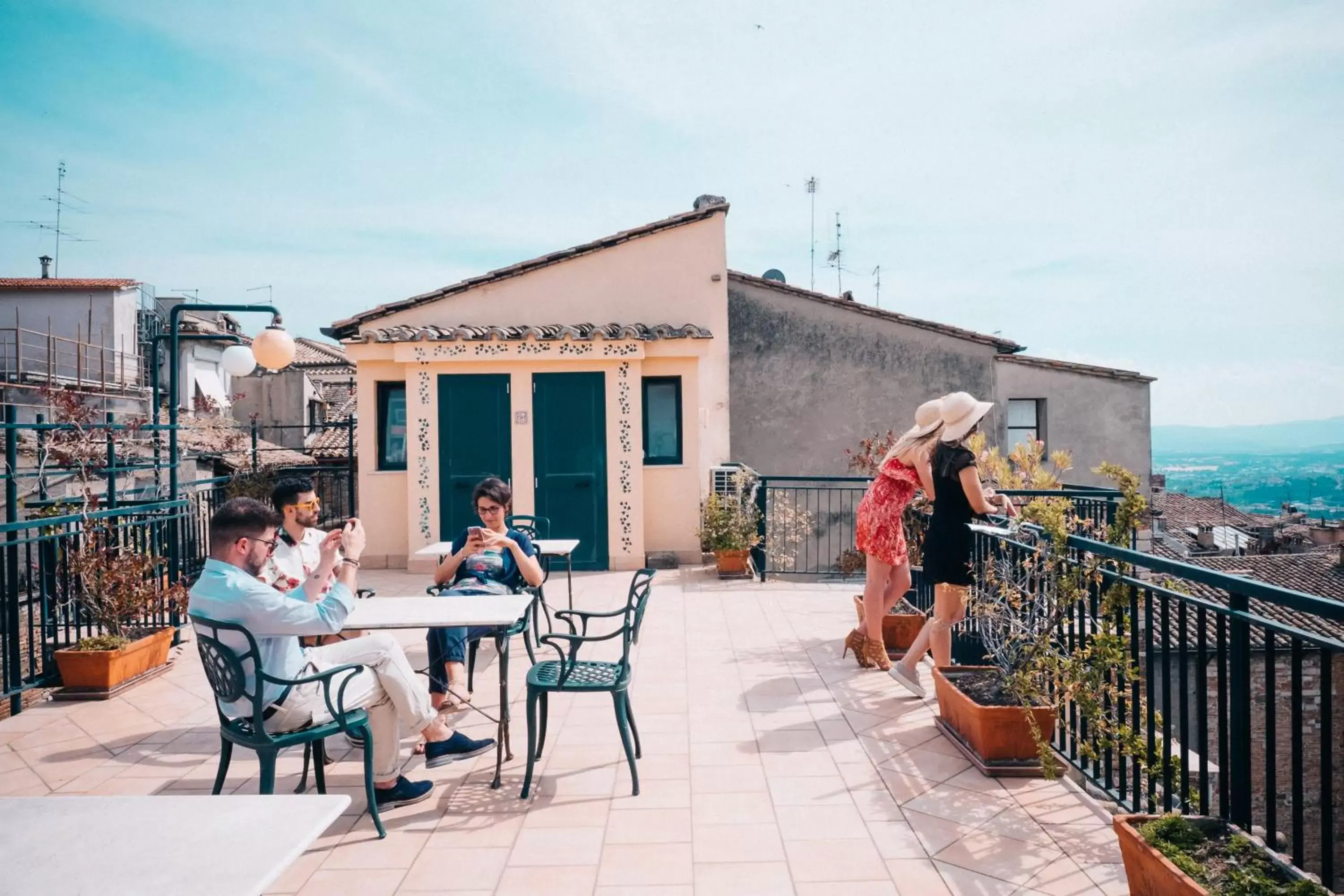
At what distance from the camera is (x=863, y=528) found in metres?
5.27

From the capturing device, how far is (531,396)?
9562 millimetres

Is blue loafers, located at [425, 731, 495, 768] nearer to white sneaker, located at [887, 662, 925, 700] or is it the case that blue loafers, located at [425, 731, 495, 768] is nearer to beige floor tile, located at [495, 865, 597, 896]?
beige floor tile, located at [495, 865, 597, 896]

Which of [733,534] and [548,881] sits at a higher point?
[733,534]

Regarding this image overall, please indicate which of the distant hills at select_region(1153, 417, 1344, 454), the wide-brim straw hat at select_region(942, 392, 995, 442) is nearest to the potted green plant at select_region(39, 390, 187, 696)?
the wide-brim straw hat at select_region(942, 392, 995, 442)

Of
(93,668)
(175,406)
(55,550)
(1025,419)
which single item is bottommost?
(93,668)

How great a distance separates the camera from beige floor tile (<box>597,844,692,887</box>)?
2.88 m

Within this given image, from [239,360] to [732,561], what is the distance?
18.9 ft

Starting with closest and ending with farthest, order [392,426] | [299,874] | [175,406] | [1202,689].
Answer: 1. [1202,689]
2. [299,874]
3. [175,406]
4. [392,426]

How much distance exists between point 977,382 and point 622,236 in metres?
7.46

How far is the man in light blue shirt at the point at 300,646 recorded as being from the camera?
2.97 metres

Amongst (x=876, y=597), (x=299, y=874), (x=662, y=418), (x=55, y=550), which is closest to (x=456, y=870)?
(x=299, y=874)

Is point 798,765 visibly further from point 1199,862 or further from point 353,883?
point 353,883

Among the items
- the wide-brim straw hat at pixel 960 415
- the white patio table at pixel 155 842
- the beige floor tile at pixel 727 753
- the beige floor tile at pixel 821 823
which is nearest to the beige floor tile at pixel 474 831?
the beige floor tile at pixel 727 753

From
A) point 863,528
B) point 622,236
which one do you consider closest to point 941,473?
point 863,528
